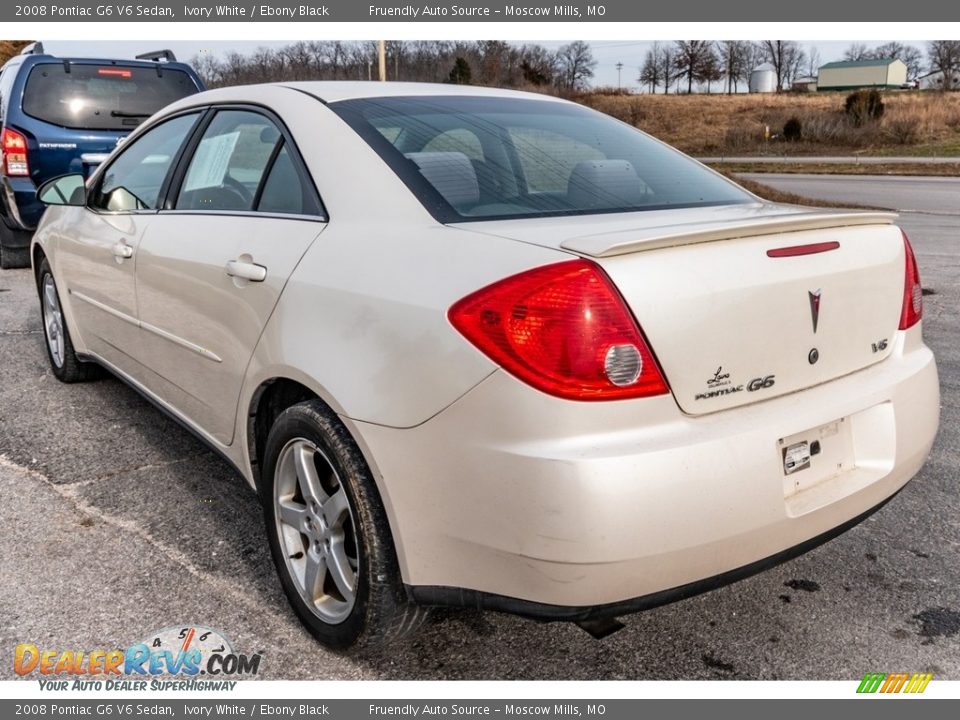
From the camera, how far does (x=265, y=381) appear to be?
2566mm

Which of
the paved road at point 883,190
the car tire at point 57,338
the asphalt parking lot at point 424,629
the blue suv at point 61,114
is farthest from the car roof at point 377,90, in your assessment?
the paved road at point 883,190

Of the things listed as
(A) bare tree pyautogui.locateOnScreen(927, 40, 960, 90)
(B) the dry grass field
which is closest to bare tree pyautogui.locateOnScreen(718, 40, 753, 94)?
(A) bare tree pyautogui.locateOnScreen(927, 40, 960, 90)

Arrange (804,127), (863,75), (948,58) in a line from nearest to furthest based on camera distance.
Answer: (804,127)
(948,58)
(863,75)

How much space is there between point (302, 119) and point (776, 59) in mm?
101018

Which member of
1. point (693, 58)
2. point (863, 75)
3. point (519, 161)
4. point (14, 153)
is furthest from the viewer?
point (863, 75)

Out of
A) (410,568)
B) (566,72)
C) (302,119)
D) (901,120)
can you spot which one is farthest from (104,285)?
(566,72)

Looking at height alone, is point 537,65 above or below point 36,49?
above

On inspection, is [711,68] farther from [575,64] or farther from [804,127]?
[804,127]

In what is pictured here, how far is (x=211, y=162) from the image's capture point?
331 cm

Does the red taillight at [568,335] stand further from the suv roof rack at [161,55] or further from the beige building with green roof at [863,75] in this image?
the beige building with green roof at [863,75]

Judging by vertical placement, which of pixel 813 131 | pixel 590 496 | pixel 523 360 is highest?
pixel 813 131

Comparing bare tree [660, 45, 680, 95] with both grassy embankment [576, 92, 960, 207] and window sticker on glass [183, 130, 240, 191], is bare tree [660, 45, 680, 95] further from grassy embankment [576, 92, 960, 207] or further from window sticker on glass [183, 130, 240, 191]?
window sticker on glass [183, 130, 240, 191]

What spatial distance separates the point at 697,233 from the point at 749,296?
7.7 inches

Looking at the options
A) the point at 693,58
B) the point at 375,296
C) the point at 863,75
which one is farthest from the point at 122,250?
the point at 863,75
